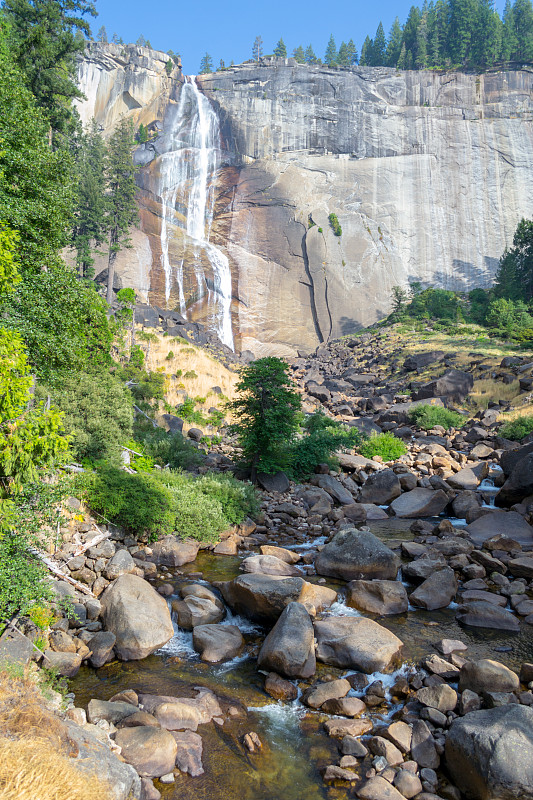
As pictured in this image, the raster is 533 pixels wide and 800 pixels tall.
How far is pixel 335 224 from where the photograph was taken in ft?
191

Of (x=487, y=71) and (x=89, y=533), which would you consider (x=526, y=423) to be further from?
(x=487, y=71)

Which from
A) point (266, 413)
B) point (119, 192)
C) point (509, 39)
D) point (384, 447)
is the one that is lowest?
point (384, 447)

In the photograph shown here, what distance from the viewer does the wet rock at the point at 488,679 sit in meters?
6.37

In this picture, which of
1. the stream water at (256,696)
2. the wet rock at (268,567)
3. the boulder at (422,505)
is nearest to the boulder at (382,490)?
the boulder at (422,505)

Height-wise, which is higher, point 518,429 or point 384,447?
point 518,429

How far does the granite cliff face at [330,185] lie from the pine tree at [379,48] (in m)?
20.8

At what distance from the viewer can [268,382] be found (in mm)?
16500

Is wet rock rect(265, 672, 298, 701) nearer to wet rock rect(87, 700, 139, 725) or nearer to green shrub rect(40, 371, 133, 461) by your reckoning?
→ wet rock rect(87, 700, 139, 725)

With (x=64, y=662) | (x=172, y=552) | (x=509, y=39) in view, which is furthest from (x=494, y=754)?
(x=509, y=39)

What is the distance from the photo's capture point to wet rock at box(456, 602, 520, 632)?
27.9 ft

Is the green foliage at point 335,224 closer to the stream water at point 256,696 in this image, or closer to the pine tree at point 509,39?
the pine tree at point 509,39

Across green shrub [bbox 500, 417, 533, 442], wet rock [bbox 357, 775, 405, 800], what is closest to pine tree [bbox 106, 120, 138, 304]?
green shrub [bbox 500, 417, 533, 442]

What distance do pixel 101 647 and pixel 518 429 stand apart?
18.4m

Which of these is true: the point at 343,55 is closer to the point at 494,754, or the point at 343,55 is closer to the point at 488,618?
the point at 488,618
